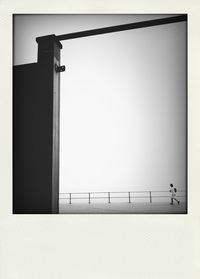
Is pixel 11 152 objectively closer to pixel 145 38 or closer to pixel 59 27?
pixel 59 27

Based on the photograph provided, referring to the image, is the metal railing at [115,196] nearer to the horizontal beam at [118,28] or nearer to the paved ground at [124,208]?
the paved ground at [124,208]

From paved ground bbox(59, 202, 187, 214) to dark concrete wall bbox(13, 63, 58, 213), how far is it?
0.16 meters

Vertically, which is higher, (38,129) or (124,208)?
(38,129)

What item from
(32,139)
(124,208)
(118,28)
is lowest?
(124,208)

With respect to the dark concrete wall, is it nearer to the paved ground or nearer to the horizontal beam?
the paved ground

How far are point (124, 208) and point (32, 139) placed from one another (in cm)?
77

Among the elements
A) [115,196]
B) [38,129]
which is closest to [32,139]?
[38,129]

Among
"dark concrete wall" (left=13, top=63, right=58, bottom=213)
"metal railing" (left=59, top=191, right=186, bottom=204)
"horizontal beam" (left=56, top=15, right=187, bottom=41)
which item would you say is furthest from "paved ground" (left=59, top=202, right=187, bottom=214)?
"horizontal beam" (left=56, top=15, right=187, bottom=41)

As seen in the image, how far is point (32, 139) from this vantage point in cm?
254

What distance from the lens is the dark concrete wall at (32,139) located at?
8.26 ft

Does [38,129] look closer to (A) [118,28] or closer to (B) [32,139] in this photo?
(B) [32,139]

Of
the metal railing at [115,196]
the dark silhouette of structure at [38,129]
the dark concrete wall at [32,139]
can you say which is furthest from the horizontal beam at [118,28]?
the metal railing at [115,196]

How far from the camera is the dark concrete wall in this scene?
99.1 inches
